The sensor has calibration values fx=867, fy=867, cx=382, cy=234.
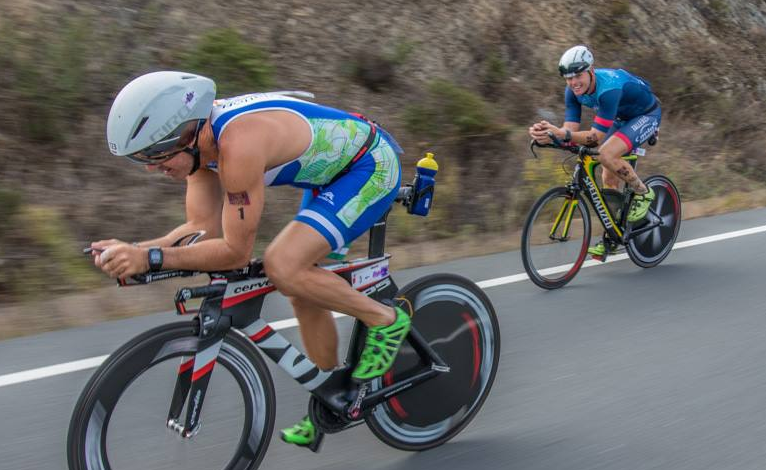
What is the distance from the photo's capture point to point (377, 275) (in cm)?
368

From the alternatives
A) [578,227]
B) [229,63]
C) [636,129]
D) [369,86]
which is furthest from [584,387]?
[369,86]

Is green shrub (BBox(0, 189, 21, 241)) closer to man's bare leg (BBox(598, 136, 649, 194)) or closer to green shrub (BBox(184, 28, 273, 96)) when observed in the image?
green shrub (BBox(184, 28, 273, 96))

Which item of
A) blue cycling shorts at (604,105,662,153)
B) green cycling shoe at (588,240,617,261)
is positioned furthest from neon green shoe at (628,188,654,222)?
blue cycling shorts at (604,105,662,153)

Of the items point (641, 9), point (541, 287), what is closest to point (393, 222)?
point (541, 287)

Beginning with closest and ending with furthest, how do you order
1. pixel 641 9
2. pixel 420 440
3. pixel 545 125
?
pixel 420 440, pixel 545 125, pixel 641 9

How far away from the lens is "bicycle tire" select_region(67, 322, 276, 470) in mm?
2945

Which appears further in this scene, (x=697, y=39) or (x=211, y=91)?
(x=697, y=39)

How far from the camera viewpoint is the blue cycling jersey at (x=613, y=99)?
676 centimetres

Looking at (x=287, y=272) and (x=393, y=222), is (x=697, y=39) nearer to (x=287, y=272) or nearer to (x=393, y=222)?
(x=393, y=222)

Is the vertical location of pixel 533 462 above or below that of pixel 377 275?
below

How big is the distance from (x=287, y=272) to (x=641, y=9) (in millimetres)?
15496

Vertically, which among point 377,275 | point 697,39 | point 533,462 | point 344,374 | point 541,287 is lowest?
point 697,39

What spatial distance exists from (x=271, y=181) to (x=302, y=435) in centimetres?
107

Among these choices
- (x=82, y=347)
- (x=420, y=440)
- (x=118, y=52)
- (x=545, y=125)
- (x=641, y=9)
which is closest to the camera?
(x=420, y=440)
